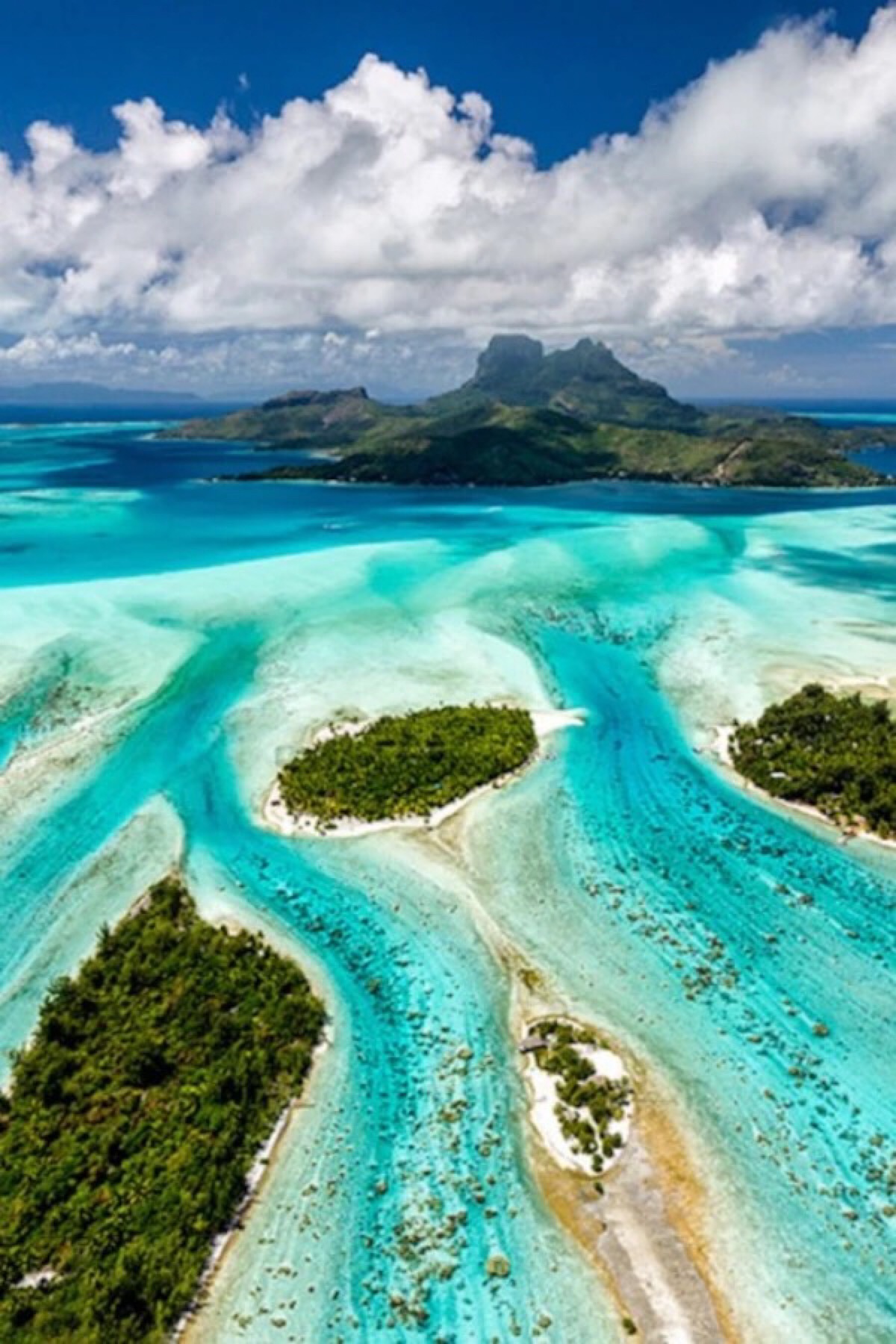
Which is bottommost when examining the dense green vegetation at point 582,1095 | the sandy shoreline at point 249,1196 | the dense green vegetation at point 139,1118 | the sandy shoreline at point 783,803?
the sandy shoreline at point 783,803

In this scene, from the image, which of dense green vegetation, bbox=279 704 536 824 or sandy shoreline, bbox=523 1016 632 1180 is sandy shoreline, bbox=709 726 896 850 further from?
→ sandy shoreline, bbox=523 1016 632 1180

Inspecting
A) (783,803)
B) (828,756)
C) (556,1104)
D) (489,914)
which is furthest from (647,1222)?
(828,756)

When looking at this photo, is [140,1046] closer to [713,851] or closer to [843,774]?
[713,851]

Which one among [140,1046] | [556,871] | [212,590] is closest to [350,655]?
[212,590]

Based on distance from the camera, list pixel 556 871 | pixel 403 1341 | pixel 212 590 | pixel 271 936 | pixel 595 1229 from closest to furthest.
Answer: pixel 403 1341
pixel 595 1229
pixel 271 936
pixel 556 871
pixel 212 590

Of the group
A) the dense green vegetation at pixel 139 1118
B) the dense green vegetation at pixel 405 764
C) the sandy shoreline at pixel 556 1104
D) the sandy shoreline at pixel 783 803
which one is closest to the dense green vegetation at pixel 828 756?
the sandy shoreline at pixel 783 803

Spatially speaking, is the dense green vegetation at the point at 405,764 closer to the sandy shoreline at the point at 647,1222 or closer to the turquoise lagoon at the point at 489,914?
the turquoise lagoon at the point at 489,914
